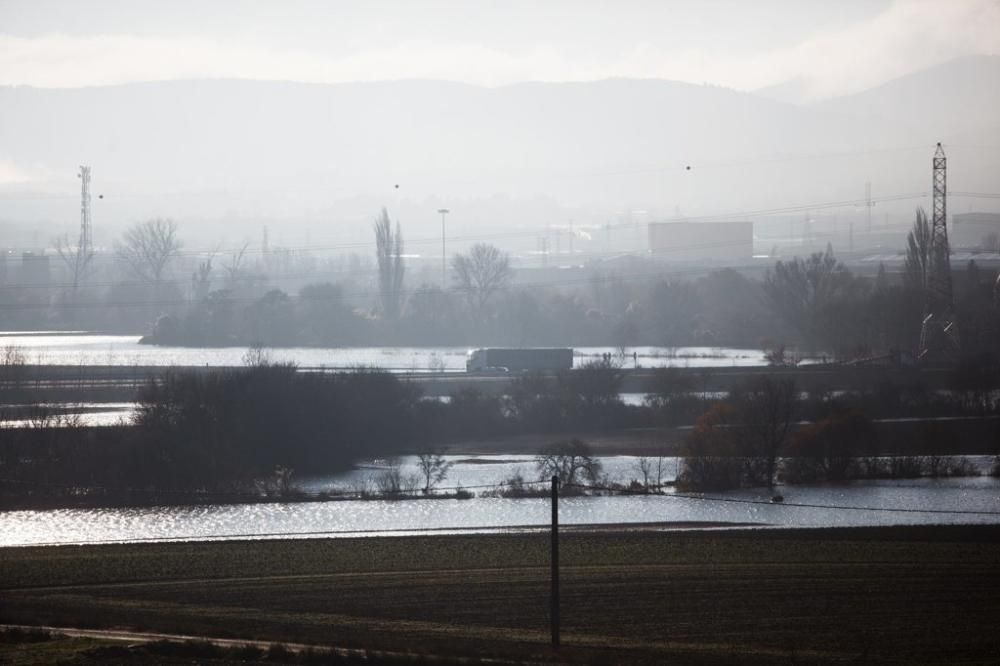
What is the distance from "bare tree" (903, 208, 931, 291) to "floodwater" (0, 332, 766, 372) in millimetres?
6048

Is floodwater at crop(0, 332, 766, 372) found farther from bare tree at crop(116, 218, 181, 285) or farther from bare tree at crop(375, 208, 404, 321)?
bare tree at crop(116, 218, 181, 285)

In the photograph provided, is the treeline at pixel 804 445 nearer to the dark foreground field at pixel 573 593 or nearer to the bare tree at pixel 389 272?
the dark foreground field at pixel 573 593

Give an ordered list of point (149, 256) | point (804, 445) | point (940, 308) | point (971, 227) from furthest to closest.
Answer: point (971, 227) → point (149, 256) → point (940, 308) → point (804, 445)

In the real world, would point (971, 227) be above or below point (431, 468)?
above

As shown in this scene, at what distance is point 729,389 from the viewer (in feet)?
108

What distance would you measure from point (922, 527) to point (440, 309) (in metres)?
35.7

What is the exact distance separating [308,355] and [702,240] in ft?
191

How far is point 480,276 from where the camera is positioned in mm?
57625

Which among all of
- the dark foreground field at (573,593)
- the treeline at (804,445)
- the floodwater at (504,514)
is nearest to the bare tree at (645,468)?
the floodwater at (504,514)

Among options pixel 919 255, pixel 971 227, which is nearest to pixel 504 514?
pixel 919 255

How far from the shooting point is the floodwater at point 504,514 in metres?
19.8

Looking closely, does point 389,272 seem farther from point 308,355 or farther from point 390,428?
point 390,428

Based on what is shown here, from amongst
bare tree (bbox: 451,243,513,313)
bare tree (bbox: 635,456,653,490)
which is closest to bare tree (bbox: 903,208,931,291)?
bare tree (bbox: 451,243,513,313)

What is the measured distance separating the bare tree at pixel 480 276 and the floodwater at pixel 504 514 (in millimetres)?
32044
